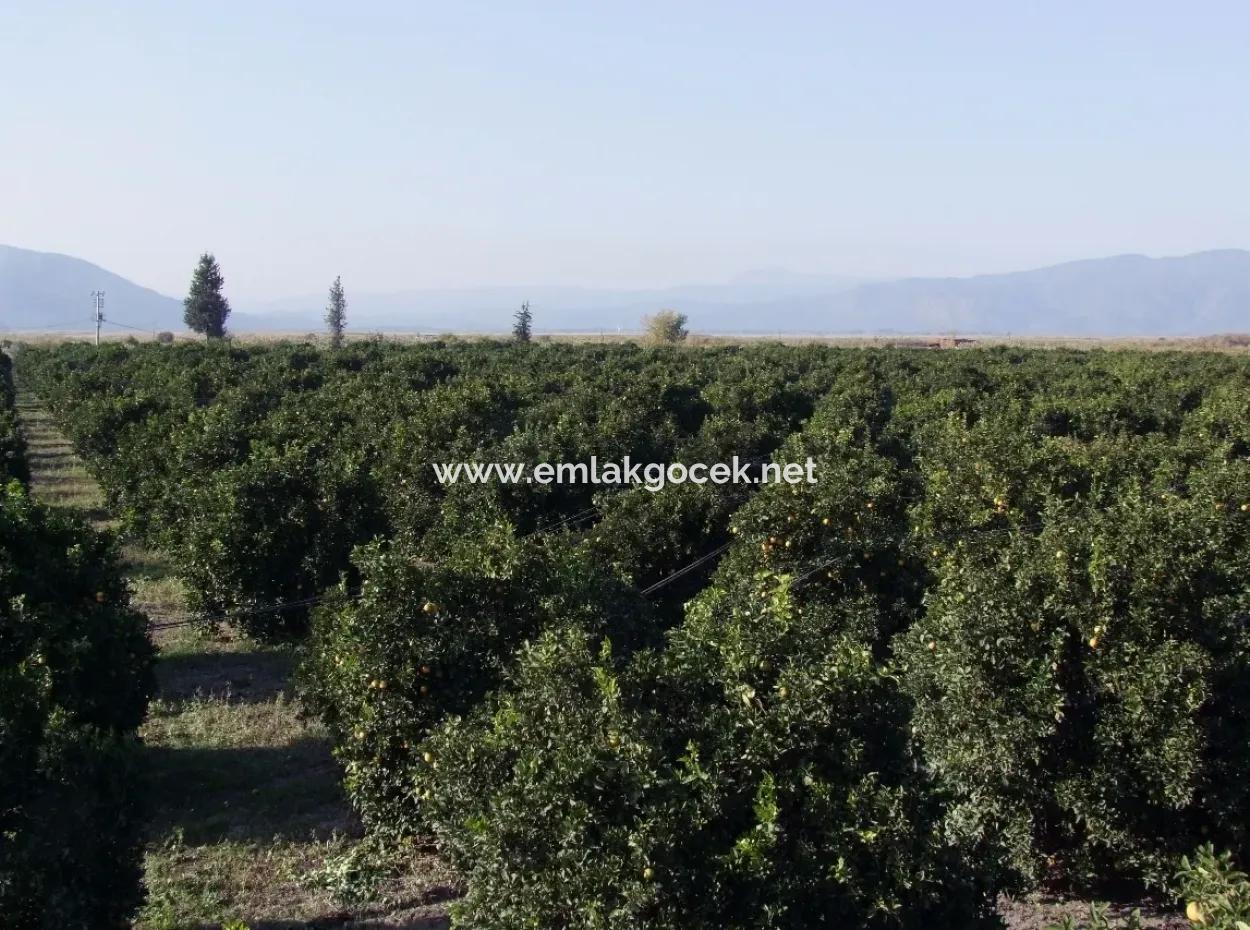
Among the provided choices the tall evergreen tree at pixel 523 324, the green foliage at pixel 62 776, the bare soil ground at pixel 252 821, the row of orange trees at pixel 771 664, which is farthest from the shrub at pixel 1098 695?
the tall evergreen tree at pixel 523 324

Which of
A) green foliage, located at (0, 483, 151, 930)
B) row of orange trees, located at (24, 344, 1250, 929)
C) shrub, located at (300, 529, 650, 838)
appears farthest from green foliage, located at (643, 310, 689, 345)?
green foliage, located at (0, 483, 151, 930)

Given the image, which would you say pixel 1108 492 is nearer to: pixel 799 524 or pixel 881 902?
pixel 799 524

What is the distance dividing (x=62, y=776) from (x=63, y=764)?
0.08 metres

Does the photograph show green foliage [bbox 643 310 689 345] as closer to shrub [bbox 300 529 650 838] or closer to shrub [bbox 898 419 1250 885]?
shrub [bbox 300 529 650 838]

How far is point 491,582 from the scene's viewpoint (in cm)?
973


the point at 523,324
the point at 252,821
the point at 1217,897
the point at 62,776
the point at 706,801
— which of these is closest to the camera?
the point at 1217,897

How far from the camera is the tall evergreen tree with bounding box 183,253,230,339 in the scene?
97.2 metres

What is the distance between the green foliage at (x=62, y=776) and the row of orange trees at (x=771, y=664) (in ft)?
6.71

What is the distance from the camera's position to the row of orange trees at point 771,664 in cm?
583

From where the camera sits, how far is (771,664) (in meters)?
6.64

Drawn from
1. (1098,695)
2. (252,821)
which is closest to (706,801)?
(1098,695)

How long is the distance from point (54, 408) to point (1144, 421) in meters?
37.2

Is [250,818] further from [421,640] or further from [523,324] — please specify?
[523,324]

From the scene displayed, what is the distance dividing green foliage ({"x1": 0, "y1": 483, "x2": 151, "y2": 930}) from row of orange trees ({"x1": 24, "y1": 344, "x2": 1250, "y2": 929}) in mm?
2047
